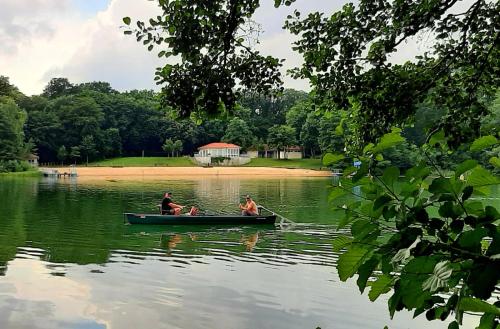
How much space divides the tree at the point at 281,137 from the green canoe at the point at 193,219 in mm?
67194

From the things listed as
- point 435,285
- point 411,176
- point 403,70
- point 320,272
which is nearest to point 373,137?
point 403,70

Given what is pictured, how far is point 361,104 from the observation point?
593 centimetres

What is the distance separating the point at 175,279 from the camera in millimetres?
11984

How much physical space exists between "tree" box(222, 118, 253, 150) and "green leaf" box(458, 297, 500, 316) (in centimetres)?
9034

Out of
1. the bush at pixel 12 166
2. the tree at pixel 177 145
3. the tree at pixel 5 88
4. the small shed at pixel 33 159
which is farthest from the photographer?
the tree at pixel 177 145

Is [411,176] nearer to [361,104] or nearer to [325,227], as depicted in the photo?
[361,104]

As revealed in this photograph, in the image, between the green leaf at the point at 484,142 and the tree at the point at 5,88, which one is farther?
the tree at the point at 5,88

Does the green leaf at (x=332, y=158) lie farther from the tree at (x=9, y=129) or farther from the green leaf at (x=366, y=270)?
the tree at (x=9, y=129)

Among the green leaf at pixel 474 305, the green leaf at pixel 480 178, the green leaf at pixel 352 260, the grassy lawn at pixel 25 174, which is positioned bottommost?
the grassy lawn at pixel 25 174

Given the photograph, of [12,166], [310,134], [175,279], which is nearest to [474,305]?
[175,279]

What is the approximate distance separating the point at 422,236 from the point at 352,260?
0.26 metres

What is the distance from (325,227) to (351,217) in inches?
783

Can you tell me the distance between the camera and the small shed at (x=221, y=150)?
291 ft

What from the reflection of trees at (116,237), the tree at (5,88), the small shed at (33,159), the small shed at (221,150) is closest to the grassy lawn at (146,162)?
→ the small shed at (221,150)
